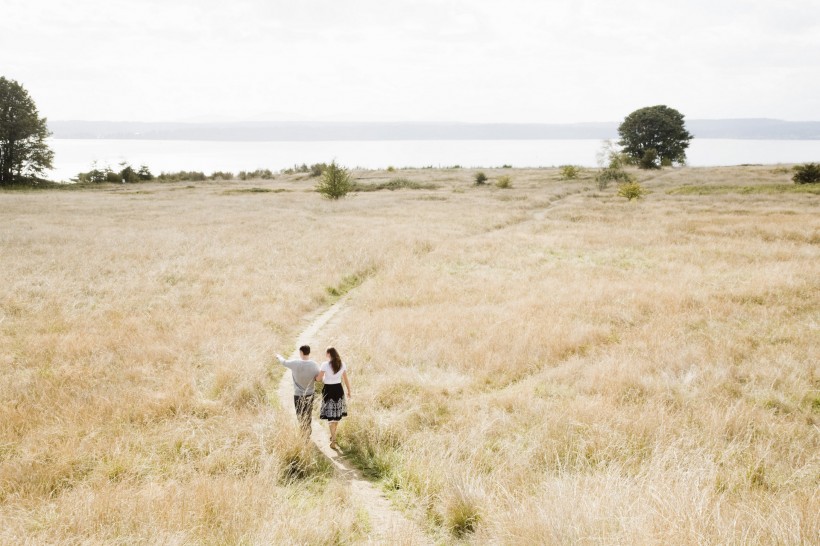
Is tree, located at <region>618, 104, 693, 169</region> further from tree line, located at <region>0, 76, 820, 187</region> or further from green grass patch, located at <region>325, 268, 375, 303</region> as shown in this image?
green grass patch, located at <region>325, 268, 375, 303</region>

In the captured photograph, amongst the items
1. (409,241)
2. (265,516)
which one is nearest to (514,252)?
(409,241)

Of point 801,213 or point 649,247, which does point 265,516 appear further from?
point 801,213

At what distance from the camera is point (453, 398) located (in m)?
9.53

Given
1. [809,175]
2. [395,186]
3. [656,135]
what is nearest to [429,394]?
[809,175]

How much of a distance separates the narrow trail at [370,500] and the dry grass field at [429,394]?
210mm

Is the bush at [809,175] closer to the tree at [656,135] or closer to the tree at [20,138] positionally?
the tree at [656,135]

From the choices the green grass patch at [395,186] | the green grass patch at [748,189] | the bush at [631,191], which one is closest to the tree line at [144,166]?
the green grass patch at [748,189]

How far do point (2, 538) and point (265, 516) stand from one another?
9.51 feet

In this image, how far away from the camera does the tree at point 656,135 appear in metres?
86.2

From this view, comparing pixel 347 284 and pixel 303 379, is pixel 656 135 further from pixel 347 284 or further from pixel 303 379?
pixel 303 379

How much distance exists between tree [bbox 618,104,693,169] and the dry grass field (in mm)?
72583

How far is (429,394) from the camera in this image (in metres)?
9.55

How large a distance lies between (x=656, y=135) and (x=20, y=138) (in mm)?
102855

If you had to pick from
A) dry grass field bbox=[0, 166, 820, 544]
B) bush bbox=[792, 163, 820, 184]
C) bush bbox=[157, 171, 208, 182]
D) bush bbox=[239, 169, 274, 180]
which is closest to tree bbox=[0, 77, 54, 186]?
bush bbox=[157, 171, 208, 182]
